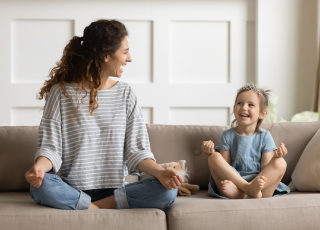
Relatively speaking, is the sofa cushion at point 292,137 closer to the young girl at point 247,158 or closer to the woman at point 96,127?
the young girl at point 247,158

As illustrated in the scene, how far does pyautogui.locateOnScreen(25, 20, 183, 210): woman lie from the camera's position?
5.69ft

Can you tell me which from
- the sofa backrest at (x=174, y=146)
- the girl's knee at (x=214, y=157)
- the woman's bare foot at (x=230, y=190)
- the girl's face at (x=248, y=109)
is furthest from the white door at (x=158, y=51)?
the woman's bare foot at (x=230, y=190)

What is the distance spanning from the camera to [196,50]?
139 inches

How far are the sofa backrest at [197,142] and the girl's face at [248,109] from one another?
0.47ft

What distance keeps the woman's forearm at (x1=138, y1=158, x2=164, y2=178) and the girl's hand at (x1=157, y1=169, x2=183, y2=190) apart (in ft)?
0.08

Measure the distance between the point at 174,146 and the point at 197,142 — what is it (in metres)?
0.11

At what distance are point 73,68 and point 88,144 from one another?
0.30m

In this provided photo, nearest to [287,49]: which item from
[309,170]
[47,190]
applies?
[309,170]

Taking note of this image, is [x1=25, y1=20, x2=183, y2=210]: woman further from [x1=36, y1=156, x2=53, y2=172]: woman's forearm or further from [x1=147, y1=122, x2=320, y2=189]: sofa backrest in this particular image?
[x1=147, y1=122, x2=320, y2=189]: sofa backrest

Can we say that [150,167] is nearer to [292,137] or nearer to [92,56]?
[92,56]

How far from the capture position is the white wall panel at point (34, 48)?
135 inches

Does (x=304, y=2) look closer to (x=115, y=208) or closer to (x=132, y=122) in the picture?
(x=132, y=122)

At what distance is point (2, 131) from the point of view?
211cm

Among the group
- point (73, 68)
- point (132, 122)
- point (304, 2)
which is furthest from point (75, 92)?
point (304, 2)
